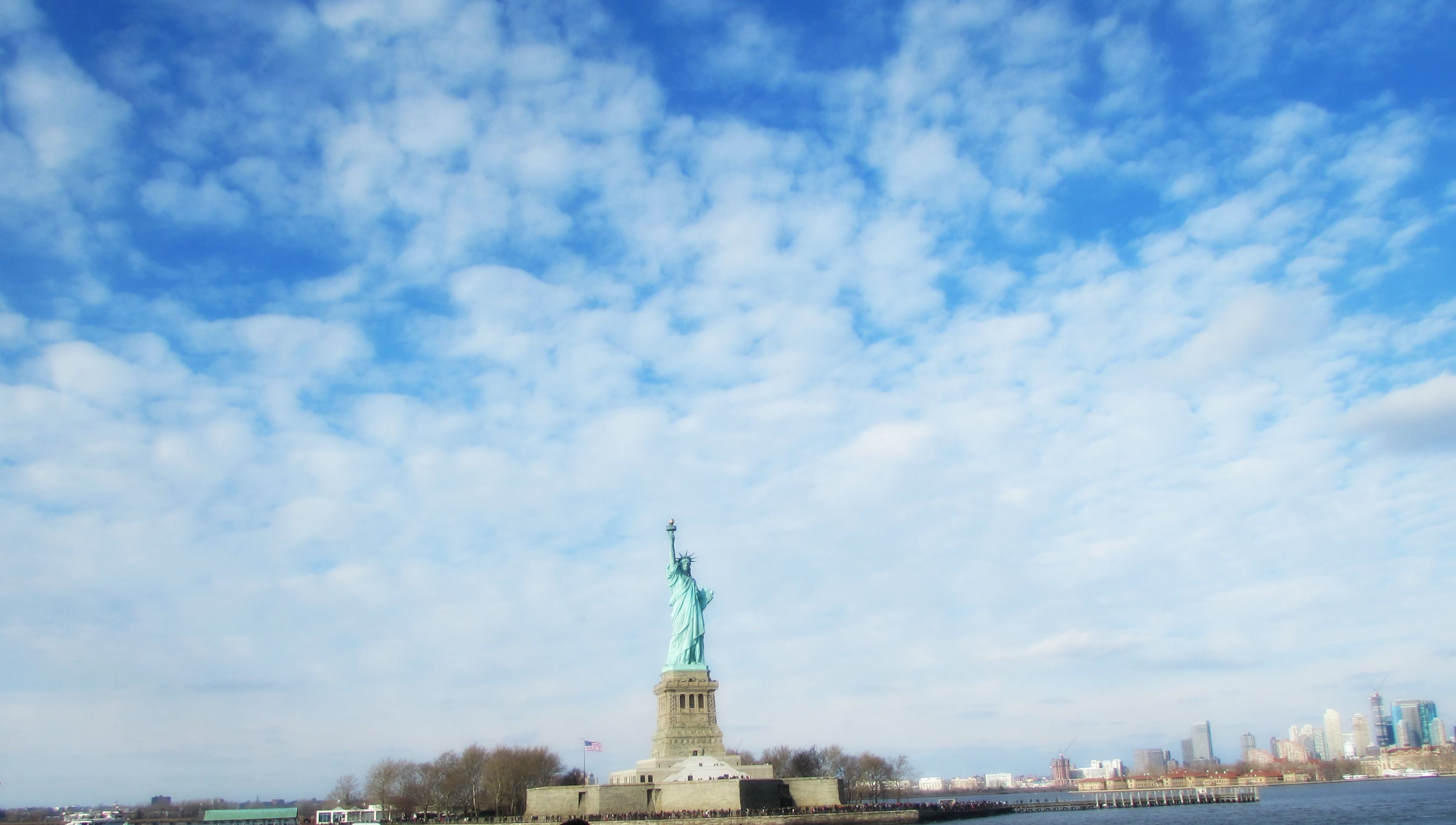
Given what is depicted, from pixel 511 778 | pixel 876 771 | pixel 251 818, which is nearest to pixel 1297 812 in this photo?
pixel 876 771

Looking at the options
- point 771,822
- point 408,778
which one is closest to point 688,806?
point 771,822

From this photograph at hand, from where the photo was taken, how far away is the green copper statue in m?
84.1

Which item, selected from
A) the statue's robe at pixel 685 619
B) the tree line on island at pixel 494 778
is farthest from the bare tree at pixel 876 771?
the statue's robe at pixel 685 619

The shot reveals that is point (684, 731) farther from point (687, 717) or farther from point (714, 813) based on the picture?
point (714, 813)

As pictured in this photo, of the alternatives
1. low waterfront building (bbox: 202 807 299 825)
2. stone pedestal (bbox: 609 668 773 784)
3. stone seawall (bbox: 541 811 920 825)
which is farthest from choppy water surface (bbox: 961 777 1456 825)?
low waterfront building (bbox: 202 807 299 825)

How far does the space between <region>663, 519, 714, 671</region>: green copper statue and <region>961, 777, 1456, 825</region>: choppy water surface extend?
33.2m

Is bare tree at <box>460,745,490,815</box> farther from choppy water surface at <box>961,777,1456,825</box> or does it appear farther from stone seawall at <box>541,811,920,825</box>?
choppy water surface at <box>961,777,1456,825</box>

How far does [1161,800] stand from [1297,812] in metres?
47.3

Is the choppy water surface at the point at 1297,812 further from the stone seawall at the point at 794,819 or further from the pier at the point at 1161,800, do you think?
the stone seawall at the point at 794,819

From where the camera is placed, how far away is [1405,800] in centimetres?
12050

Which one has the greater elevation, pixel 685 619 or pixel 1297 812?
pixel 685 619

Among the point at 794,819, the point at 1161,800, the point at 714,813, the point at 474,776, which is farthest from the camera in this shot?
the point at 1161,800

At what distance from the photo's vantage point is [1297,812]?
99688 millimetres

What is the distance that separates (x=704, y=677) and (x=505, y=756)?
2403 centimetres
